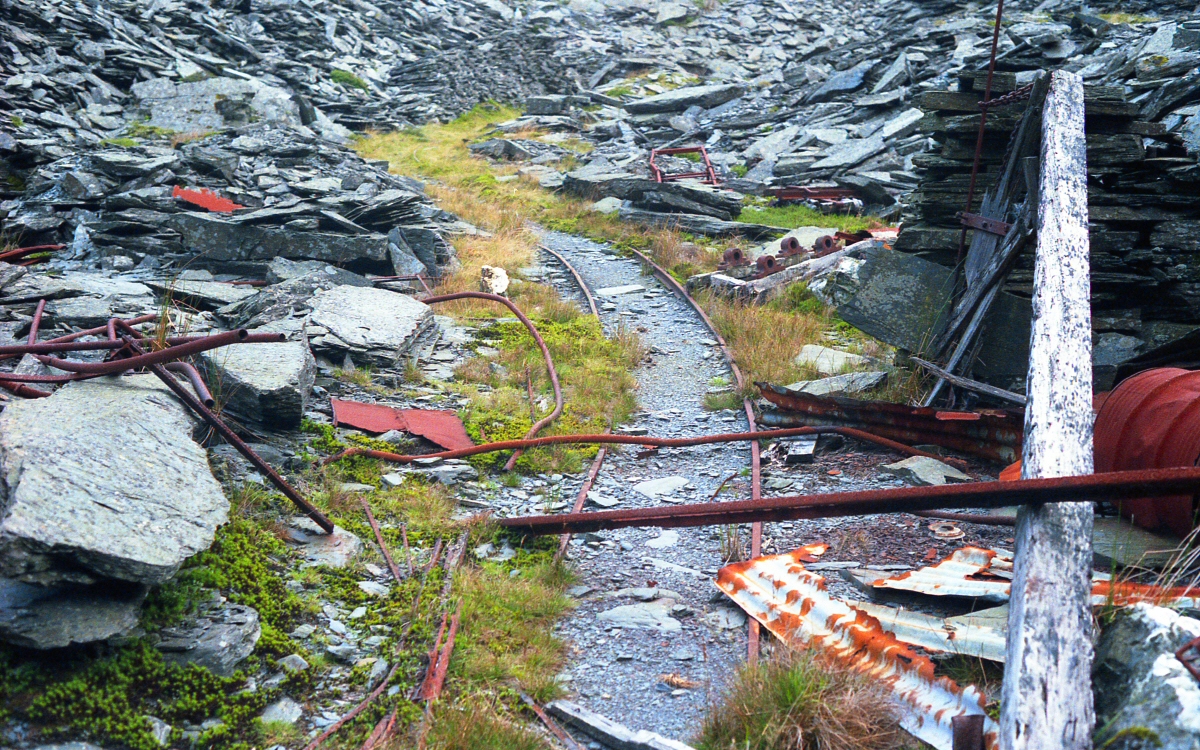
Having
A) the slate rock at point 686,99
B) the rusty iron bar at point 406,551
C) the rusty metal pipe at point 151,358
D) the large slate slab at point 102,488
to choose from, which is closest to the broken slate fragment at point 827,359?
the rusty iron bar at point 406,551

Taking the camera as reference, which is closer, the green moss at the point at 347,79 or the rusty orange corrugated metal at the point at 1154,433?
the rusty orange corrugated metal at the point at 1154,433

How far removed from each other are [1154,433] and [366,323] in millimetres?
5754

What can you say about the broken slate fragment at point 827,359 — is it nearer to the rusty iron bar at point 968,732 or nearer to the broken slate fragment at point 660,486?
the broken slate fragment at point 660,486

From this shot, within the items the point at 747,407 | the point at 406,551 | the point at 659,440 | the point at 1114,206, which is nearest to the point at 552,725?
the point at 406,551

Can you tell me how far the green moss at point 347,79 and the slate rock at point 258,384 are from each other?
23.3 metres

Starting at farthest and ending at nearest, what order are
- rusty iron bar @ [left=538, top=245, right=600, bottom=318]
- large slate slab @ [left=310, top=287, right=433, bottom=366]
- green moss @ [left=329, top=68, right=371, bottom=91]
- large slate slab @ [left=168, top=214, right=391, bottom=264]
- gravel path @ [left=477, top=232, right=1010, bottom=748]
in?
green moss @ [left=329, top=68, right=371, bottom=91], rusty iron bar @ [left=538, top=245, right=600, bottom=318], large slate slab @ [left=168, top=214, right=391, bottom=264], large slate slab @ [left=310, top=287, right=433, bottom=366], gravel path @ [left=477, top=232, right=1010, bottom=748]

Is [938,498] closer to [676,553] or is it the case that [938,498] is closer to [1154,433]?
[1154,433]

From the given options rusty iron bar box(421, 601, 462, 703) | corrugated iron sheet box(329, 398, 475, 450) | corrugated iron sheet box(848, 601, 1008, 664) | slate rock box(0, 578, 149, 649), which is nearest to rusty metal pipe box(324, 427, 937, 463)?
corrugated iron sheet box(329, 398, 475, 450)

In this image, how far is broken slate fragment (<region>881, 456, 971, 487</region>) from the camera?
4797 mm

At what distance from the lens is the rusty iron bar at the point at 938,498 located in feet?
8.20

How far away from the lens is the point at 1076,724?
210 centimetres

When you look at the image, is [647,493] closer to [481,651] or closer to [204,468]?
[481,651]

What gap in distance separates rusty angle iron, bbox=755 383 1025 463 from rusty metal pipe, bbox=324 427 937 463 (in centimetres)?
11

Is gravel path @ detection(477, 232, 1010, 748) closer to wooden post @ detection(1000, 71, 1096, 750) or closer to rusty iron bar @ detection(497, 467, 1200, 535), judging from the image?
rusty iron bar @ detection(497, 467, 1200, 535)
